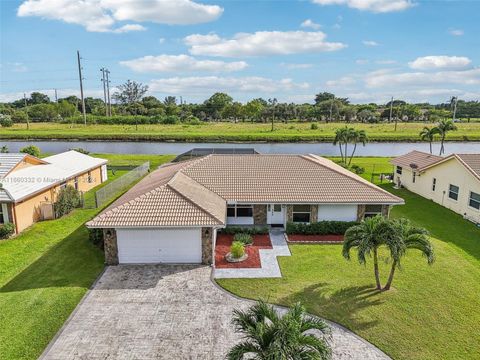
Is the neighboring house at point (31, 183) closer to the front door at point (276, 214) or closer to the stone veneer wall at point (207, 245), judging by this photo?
the stone veneer wall at point (207, 245)

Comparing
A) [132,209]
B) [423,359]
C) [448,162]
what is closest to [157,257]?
[132,209]

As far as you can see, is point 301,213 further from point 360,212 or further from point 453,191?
point 453,191

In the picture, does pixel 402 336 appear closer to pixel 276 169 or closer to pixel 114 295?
pixel 114 295

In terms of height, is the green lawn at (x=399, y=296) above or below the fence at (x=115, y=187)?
below

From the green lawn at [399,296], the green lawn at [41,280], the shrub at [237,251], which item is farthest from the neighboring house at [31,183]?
the green lawn at [399,296]

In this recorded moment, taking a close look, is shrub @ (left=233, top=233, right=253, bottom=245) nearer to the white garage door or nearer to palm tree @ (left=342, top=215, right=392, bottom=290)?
the white garage door

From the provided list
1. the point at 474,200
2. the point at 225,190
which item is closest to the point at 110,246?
the point at 225,190
